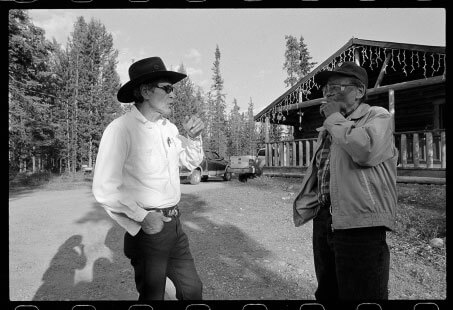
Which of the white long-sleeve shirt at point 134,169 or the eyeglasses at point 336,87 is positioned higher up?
the eyeglasses at point 336,87

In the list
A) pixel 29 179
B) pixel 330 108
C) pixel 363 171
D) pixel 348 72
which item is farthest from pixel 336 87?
pixel 29 179

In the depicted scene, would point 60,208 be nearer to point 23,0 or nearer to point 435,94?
point 23,0

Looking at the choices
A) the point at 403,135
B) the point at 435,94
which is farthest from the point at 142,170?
the point at 435,94

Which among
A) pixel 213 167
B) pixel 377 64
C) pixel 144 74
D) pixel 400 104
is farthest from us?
pixel 213 167

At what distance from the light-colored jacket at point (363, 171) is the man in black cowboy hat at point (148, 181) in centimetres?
99

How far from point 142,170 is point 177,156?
34 cm

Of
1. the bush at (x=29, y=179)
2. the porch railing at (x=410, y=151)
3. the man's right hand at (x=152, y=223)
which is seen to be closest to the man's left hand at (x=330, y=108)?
the man's right hand at (x=152, y=223)

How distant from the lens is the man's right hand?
1.92 m

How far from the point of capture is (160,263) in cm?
202

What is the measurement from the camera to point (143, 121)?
2080 millimetres

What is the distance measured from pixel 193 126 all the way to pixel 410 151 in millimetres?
10895

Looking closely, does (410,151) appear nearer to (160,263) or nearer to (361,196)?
(361,196)

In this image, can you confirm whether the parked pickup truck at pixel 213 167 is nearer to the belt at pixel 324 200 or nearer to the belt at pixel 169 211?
the belt at pixel 169 211

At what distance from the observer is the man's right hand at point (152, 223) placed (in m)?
1.92
